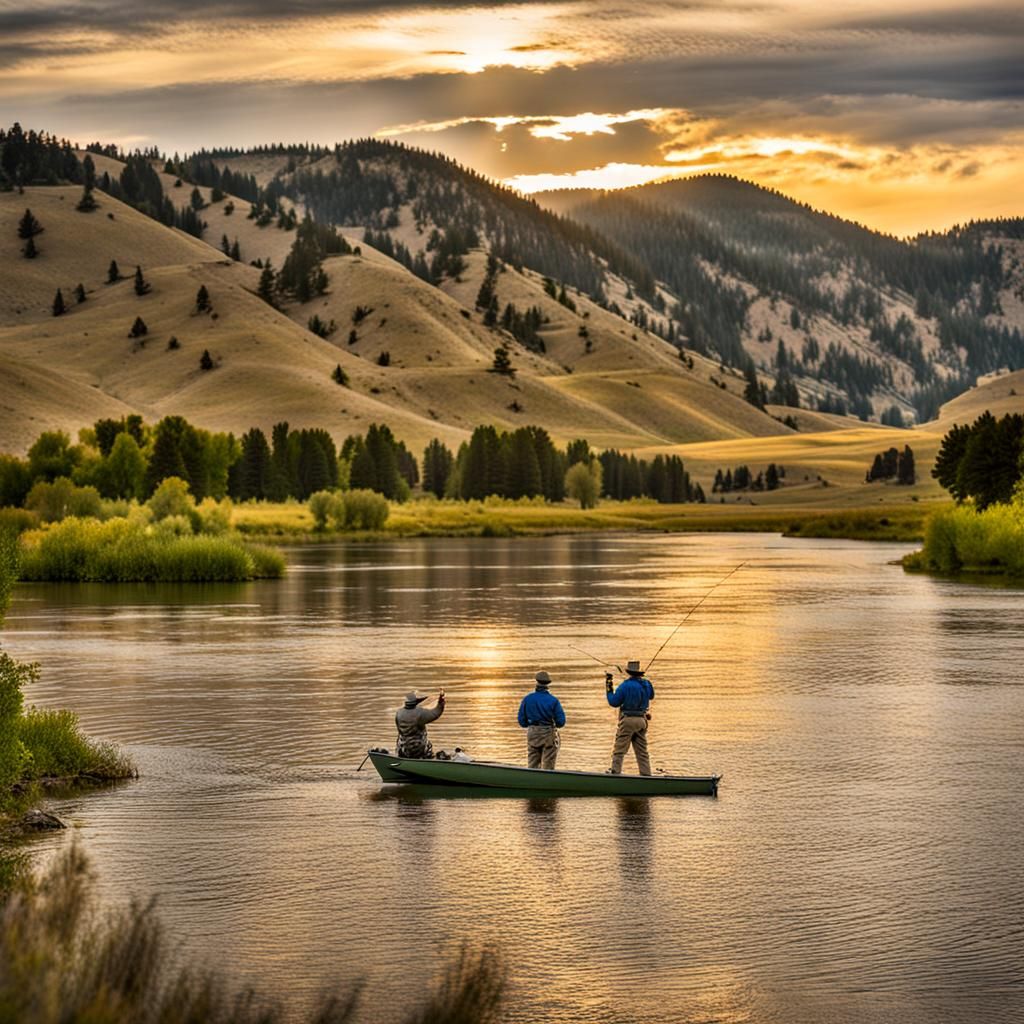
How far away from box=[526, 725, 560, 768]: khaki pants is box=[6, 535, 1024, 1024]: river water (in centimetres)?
68

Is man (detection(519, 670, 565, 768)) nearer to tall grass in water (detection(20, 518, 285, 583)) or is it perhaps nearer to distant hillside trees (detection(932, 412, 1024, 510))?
tall grass in water (detection(20, 518, 285, 583))

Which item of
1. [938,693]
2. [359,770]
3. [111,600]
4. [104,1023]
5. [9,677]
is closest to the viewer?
[104,1023]

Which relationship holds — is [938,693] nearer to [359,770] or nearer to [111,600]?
[359,770]

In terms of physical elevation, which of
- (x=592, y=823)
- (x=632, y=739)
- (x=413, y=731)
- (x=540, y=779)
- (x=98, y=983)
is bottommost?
(x=592, y=823)

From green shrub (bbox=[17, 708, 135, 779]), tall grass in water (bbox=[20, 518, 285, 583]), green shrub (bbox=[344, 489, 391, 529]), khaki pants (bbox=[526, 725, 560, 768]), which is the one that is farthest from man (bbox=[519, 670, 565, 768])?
green shrub (bbox=[344, 489, 391, 529])

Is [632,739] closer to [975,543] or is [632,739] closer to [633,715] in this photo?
[633,715]

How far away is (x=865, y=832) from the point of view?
2433 cm

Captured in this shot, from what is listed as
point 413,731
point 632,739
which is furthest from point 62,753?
point 632,739

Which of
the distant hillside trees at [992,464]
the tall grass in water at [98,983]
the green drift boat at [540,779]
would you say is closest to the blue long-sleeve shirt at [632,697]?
the green drift boat at [540,779]

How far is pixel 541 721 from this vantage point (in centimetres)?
2662

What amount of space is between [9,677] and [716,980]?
38.6 ft

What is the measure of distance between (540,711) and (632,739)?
1.75 metres

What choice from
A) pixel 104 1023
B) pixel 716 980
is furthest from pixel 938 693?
pixel 104 1023

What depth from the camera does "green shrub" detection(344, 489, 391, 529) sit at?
143 metres
